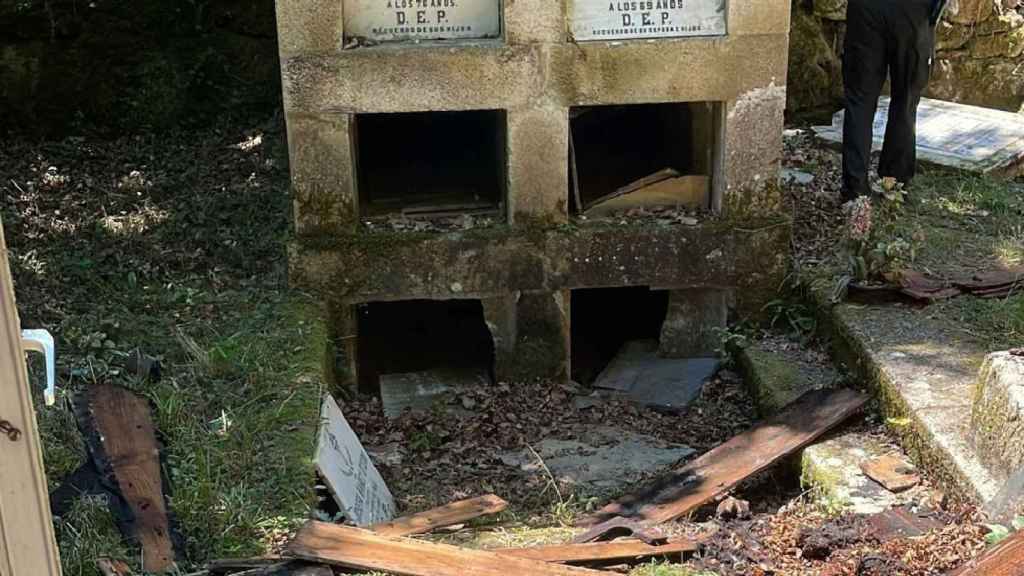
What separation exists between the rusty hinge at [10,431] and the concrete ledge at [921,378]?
114 inches

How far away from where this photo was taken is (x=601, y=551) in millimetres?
3730

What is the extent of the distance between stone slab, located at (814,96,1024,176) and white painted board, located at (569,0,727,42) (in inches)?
87.8

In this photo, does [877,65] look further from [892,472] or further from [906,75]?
[892,472]

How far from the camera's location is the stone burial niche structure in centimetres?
529

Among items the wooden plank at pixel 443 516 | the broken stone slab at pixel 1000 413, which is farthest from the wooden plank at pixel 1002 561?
the wooden plank at pixel 443 516

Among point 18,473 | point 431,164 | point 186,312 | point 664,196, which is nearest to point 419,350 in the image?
point 431,164

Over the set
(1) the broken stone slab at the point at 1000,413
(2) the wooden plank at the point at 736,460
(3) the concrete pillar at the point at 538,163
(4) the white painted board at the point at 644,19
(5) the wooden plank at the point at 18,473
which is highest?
(4) the white painted board at the point at 644,19

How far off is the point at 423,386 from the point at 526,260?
0.82 m

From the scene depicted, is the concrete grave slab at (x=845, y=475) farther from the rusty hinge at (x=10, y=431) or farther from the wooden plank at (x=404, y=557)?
the rusty hinge at (x=10, y=431)

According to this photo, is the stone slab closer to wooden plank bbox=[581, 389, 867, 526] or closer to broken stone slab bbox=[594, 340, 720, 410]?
broken stone slab bbox=[594, 340, 720, 410]

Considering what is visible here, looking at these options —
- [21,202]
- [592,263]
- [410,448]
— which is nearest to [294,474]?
[410,448]

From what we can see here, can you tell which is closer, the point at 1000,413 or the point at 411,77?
the point at 1000,413

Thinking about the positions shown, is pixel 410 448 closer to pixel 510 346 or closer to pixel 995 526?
pixel 510 346

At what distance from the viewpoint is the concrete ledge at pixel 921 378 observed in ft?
12.8
